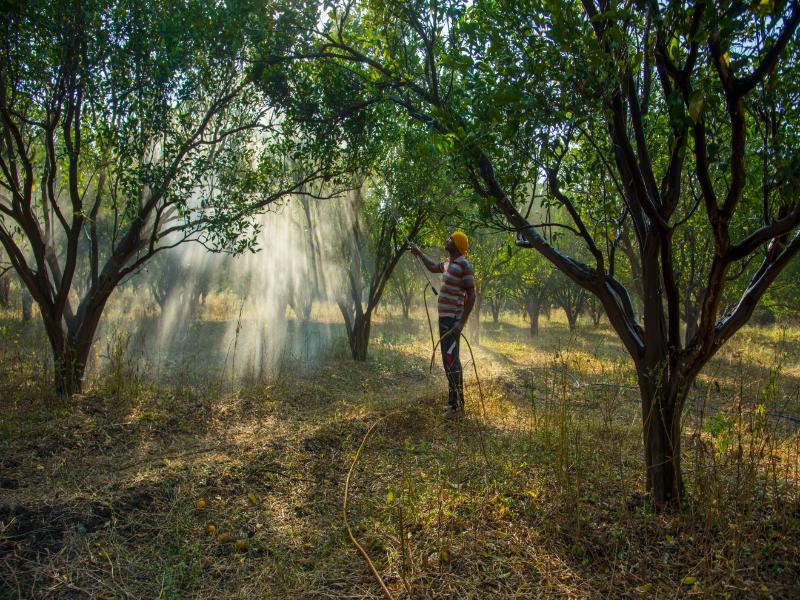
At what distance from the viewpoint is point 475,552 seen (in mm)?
2822

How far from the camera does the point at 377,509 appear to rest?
11.1 feet

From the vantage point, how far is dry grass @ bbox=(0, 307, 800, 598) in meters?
2.59

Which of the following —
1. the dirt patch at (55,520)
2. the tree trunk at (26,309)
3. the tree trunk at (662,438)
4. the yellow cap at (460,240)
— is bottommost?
the dirt patch at (55,520)

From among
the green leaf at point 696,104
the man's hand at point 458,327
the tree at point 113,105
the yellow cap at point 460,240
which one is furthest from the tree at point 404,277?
the green leaf at point 696,104

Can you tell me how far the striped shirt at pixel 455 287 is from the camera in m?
5.44

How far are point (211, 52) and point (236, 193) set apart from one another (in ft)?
5.26

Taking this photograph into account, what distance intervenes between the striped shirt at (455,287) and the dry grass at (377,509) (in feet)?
3.76

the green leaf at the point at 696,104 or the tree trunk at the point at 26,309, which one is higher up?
the green leaf at the point at 696,104

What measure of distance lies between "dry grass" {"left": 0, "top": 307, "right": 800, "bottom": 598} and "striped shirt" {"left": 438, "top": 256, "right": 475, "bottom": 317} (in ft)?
3.76

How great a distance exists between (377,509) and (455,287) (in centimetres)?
268

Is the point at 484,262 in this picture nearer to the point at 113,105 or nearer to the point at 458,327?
the point at 458,327

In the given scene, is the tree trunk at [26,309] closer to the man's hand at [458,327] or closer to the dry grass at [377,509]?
the dry grass at [377,509]

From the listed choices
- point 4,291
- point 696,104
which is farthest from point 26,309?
point 696,104

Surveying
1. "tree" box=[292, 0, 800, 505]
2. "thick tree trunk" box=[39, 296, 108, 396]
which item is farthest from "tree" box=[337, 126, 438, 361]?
"tree" box=[292, 0, 800, 505]
